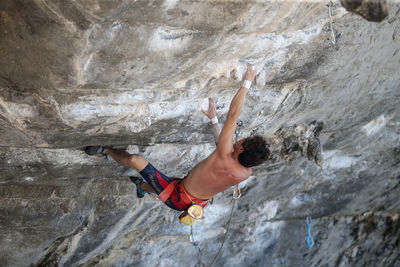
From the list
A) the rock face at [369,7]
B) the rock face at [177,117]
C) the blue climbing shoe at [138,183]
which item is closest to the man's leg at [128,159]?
the rock face at [177,117]

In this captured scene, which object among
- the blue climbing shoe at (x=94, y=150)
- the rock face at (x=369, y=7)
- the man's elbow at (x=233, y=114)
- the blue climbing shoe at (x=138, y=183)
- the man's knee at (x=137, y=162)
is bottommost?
the blue climbing shoe at (x=138, y=183)

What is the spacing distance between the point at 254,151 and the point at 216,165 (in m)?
0.33

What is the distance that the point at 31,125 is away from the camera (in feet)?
8.32

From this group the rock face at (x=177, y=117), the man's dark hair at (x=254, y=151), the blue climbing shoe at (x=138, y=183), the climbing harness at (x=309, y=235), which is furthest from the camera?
the climbing harness at (x=309, y=235)

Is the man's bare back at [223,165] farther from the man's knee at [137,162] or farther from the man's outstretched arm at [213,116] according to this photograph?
the man's knee at [137,162]

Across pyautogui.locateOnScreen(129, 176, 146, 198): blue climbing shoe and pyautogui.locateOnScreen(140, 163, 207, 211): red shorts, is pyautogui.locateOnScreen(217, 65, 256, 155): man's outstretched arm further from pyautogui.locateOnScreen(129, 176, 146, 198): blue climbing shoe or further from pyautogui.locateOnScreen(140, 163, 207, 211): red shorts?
pyautogui.locateOnScreen(129, 176, 146, 198): blue climbing shoe

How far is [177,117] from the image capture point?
304 centimetres

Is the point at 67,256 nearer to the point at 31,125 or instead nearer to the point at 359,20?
the point at 31,125

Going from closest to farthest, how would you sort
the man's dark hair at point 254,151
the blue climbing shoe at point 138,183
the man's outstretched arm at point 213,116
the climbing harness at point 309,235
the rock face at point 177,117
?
the rock face at point 177,117 < the man's dark hair at point 254,151 < the man's outstretched arm at point 213,116 < the blue climbing shoe at point 138,183 < the climbing harness at point 309,235

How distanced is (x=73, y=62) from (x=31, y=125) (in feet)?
2.02

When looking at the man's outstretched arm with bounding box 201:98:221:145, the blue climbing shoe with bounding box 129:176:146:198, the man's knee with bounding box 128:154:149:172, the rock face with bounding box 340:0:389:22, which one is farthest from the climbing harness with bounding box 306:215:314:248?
the rock face with bounding box 340:0:389:22

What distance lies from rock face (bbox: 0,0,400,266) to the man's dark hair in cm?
50

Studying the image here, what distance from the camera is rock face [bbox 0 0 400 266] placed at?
7.07ft

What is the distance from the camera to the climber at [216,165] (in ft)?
8.56
